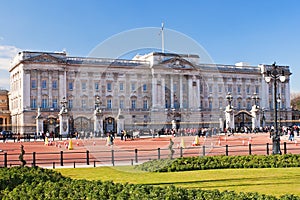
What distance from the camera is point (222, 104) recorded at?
286ft

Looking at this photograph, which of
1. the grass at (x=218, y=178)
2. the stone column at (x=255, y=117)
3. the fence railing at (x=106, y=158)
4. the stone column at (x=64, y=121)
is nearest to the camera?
the grass at (x=218, y=178)

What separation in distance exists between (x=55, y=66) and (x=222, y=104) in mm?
33782

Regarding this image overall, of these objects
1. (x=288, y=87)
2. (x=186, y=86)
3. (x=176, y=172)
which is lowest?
(x=176, y=172)

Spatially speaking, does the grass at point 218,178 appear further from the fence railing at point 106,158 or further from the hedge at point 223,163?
the fence railing at point 106,158

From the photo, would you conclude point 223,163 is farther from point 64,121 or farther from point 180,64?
point 64,121

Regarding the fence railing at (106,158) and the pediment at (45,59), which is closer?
the fence railing at (106,158)

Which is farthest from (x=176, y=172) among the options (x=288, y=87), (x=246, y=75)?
(x=288, y=87)

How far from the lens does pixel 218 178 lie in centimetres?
1499

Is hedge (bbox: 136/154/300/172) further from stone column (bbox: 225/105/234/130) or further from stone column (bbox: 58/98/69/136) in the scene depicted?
stone column (bbox: 225/105/234/130)

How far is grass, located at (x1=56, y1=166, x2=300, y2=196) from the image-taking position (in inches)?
498

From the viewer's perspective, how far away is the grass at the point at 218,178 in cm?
1266

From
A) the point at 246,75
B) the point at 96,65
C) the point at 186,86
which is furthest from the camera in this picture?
the point at 246,75

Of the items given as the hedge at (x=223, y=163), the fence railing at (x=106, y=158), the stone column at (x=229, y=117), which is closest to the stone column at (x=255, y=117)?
the stone column at (x=229, y=117)

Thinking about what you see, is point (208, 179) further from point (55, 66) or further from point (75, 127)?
point (55, 66)
